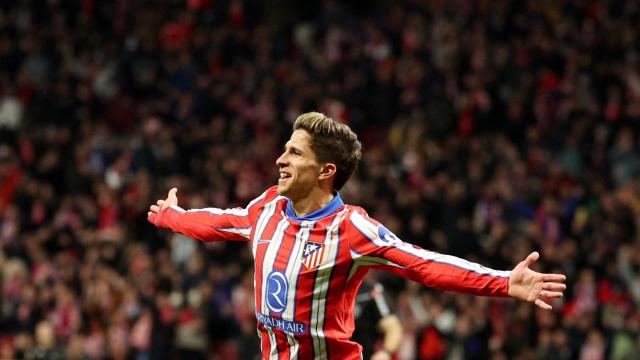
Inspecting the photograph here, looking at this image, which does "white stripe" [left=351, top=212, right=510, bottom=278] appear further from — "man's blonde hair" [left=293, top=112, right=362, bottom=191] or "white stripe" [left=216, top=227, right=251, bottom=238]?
"white stripe" [left=216, top=227, right=251, bottom=238]

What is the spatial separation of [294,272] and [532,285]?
112cm

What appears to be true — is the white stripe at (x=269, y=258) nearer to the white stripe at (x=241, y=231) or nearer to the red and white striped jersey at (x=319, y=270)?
the red and white striped jersey at (x=319, y=270)

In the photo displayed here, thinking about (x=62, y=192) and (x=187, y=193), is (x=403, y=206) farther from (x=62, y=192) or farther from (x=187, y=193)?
(x=62, y=192)

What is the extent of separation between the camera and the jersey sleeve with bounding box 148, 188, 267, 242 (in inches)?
216

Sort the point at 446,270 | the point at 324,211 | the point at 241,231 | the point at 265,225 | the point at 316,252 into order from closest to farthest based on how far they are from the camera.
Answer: the point at 446,270
the point at 316,252
the point at 324,211
the point at 265,225
the point at 241,231

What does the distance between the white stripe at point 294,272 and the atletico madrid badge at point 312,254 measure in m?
0.02

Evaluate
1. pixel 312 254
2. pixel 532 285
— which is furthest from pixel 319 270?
pixel 532 285

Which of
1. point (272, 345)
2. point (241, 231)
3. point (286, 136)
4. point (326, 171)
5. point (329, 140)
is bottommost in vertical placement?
point (272, 345)

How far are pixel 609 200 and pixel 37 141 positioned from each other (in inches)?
308

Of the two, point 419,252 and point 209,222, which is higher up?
point 209,222

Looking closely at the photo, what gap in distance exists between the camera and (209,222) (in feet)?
18.3

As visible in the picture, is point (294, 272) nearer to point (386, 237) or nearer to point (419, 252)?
point (386, 237)

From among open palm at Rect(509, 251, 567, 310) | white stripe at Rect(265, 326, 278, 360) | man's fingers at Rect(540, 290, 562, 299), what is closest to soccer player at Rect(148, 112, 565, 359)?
white stripe at Rect(265, 326, 278, 360)

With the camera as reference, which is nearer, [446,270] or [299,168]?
[446,270]
